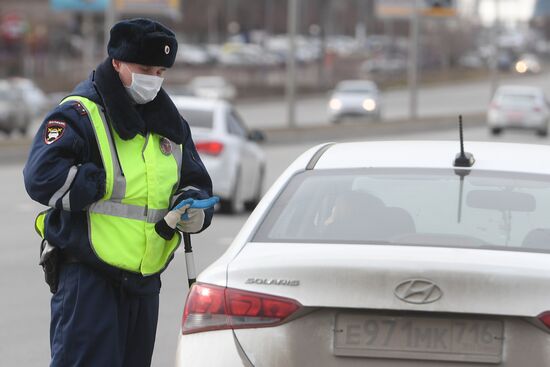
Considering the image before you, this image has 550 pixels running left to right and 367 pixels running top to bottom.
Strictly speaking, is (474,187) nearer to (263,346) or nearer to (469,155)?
(469,155)

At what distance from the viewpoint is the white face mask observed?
5301 millimetres

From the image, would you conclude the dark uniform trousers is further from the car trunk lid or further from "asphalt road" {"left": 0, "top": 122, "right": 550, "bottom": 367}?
"asphalt road" {"left": 0, "top": 122, "right": 550, "bottom": 367}

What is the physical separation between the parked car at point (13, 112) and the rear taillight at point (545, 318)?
36.0 meters

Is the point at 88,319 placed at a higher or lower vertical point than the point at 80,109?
lower

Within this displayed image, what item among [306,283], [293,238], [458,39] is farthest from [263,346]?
[458,39]

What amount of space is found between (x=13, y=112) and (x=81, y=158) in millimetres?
35830

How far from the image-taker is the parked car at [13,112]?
131 feet

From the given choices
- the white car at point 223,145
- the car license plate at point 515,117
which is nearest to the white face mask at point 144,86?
the white car at point 223,145

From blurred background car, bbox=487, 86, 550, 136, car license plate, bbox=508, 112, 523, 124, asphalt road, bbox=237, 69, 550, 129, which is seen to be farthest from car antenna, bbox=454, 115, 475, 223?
asphalt road, bbox=237, 69, 550, 129

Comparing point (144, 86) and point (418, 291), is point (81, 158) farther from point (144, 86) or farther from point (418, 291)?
point (418, 291)

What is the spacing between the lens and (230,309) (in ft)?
15.5

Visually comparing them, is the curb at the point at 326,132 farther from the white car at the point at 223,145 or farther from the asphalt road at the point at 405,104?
the white car at the point at 223,145

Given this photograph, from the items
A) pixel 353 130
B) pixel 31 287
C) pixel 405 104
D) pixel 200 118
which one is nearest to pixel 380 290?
pixel 31 287

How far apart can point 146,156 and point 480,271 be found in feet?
4.42
